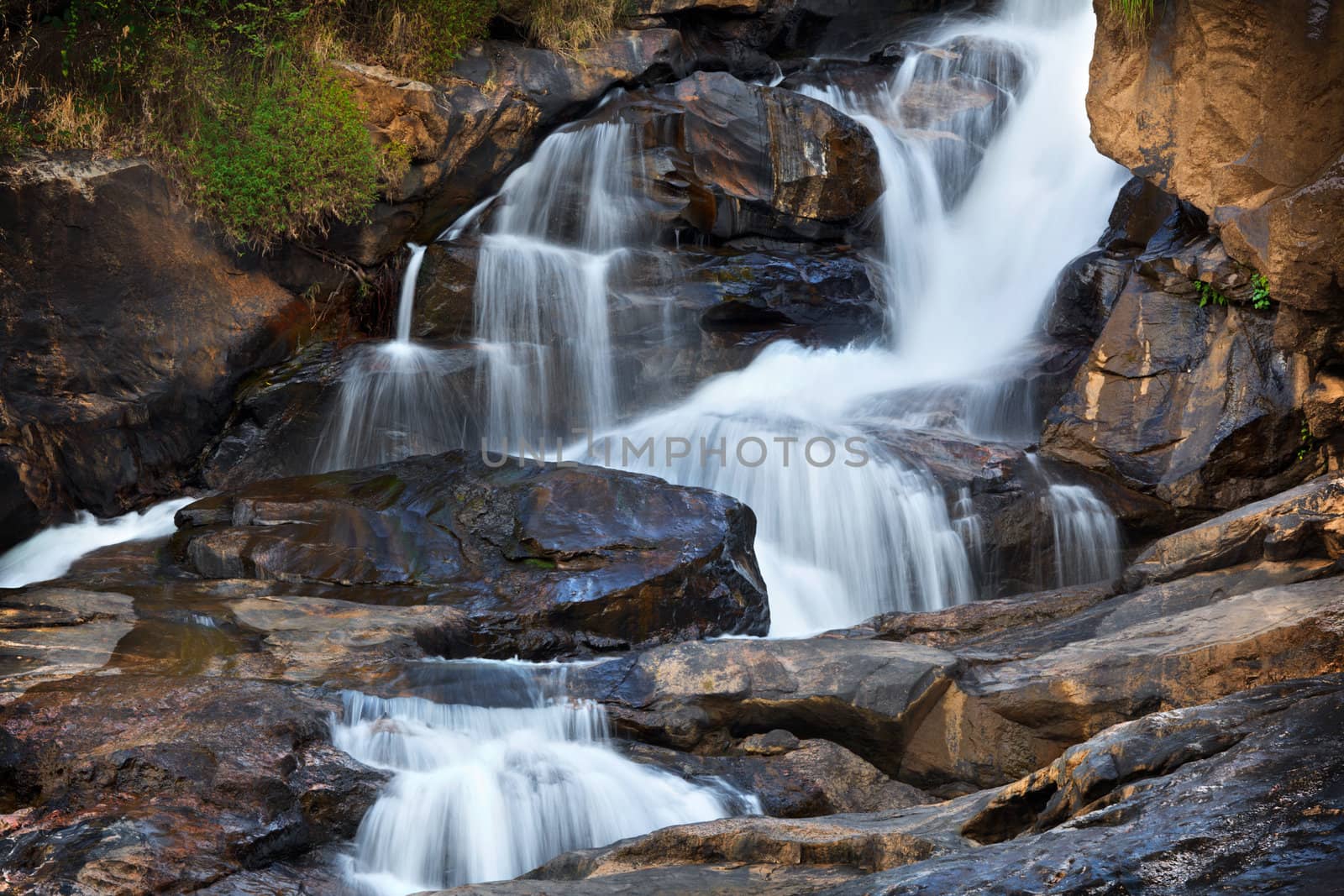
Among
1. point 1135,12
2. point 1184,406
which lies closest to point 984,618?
point 1184,406

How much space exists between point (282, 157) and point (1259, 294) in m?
7.81

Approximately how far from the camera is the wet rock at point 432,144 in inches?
395

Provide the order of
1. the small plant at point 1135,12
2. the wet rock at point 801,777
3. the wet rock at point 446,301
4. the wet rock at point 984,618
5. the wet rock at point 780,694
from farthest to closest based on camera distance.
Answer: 1. the wet rock at point 446,301
2. the small plant at point 1135,12
3. the wet rock at point 984,618
4. the wet rock at point 780,694
5. the wet rock at point 801,777

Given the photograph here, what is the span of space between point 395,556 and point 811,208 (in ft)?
20.7

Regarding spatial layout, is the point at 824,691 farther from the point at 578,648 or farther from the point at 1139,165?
the point at 1139,165

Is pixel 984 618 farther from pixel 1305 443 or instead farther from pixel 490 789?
pixel 490 789

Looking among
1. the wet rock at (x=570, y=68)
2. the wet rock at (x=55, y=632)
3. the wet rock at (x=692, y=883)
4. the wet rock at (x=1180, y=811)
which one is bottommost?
the wet rock at (x=692, y=883)

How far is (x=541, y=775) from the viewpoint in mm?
4645

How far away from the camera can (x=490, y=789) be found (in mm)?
4523

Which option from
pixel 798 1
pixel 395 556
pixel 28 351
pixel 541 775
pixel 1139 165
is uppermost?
pixel 798 1

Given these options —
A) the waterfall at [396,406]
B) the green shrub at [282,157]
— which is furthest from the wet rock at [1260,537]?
the green shrub at [282,157]

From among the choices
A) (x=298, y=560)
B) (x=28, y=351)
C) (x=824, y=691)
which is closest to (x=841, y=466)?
(x=824, y=691)

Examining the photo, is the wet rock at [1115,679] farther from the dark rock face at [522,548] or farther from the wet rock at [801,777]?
the dark rock face at [522,548]

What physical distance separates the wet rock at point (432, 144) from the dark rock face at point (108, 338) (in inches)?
54.0
